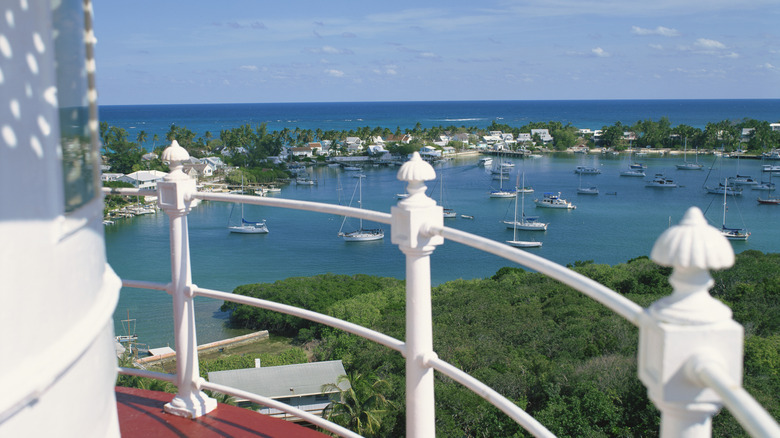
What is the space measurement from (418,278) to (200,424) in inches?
42.4

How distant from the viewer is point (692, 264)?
0.81 meters

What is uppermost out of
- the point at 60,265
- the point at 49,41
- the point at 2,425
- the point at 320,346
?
the point at 49,41

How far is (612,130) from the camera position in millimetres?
71500

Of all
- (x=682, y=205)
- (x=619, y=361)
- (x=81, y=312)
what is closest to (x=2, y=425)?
(x=81, y=312)

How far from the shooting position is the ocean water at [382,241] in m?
27.3

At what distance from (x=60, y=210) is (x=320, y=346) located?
18.4 meters

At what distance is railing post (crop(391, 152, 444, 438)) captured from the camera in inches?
61.9

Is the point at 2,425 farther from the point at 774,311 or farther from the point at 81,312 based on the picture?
the point at 774,311

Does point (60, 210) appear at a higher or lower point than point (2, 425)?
higher

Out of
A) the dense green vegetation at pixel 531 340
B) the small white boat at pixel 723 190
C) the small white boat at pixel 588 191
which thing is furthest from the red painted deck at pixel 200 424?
the small white boat at pixel 723 190

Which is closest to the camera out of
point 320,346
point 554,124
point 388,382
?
point 388,382

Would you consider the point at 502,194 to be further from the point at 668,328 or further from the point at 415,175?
the point at 668,328

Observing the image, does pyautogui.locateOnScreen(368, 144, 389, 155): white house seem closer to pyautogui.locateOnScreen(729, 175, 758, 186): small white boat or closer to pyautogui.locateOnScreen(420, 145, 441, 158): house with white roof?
pyautogui.locateOnScreen(420, 145, 441, 158): house with white roof

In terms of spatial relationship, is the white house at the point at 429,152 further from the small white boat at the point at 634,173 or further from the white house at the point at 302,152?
the small white boat at the point at 634,173
